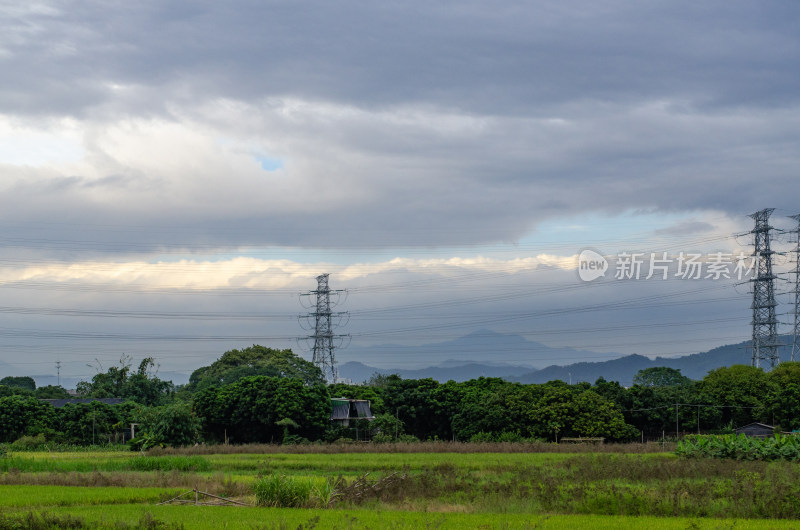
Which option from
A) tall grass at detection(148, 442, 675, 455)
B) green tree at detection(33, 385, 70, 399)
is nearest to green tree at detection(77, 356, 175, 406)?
green tree at detection(33, 385, 70, 399)

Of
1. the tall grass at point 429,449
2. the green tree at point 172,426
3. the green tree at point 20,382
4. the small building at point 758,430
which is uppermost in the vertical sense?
the green tree at point 172,426

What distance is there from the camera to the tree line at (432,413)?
61.6m

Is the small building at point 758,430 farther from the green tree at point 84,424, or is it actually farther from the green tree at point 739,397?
the green tree at point 84,424

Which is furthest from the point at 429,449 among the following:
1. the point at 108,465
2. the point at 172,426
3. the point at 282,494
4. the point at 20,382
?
the point at 20,382

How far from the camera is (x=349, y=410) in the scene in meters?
74.6

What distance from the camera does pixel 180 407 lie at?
190 feet

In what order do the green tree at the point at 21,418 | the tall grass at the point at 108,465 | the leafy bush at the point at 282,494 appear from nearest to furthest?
the leafy bush at the point at 282,494 < the tall grass at the point at 108,465 < the green tree at the point at 21,418

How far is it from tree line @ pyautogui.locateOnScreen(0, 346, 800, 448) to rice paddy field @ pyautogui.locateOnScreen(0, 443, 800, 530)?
1910cm

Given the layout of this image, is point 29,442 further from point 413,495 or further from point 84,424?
point 413,495

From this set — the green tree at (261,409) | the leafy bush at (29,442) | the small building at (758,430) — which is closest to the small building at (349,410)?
the green tree at (261,409)

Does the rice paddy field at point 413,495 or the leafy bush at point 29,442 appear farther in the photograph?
the leafy bush at point 29,442

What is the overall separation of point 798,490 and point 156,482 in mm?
25178

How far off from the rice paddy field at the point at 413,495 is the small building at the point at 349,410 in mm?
29709

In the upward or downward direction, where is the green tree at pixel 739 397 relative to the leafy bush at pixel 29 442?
upward
